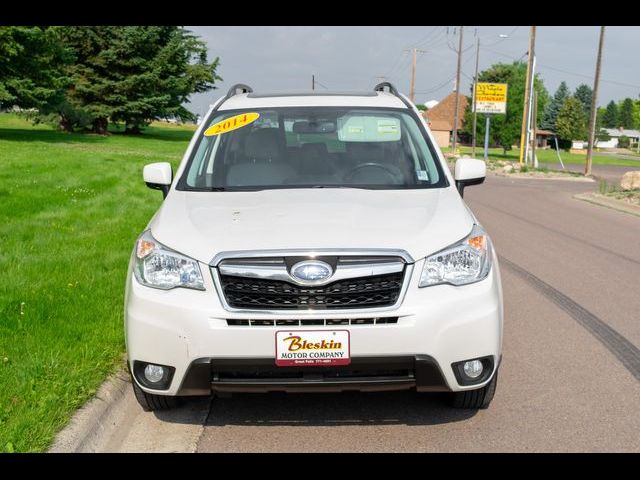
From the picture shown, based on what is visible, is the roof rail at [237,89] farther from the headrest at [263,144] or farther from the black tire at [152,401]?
the black tire at [152,401]

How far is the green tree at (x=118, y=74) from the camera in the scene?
183 feet

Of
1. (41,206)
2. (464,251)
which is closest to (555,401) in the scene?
(464,251)

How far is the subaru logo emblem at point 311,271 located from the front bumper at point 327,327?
16cm

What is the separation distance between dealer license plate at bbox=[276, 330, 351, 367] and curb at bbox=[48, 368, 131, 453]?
1070mm

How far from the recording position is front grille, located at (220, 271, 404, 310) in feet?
12.2

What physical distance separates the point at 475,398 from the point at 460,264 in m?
0.83

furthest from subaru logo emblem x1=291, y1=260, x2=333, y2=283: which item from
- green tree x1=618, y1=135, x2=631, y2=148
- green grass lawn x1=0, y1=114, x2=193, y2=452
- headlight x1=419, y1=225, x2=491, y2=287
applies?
green tree x1=618, y1=135, x2=631, y2=148

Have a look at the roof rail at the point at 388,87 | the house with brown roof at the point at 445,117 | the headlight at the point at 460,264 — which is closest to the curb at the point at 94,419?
the headlight at the point at 460,264

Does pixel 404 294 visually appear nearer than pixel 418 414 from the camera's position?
Yes

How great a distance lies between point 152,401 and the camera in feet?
14.0

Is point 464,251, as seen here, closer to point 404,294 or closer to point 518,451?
point 404,294

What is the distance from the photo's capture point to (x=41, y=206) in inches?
487

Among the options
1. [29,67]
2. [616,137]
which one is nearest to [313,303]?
[29,67]

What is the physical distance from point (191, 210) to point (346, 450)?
1.54 meters
